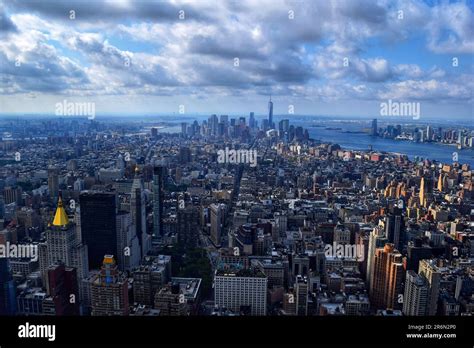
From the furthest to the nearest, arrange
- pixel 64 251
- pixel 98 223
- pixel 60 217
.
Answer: pixel 98 223, pixel 60 217, pixel 64 251

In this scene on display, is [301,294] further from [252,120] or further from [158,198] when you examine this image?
[158,198]

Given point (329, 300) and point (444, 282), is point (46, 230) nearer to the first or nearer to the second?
point (329, 300)

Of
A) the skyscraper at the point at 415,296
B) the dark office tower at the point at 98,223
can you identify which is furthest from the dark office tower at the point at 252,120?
the skyscraper at the point at 415,296

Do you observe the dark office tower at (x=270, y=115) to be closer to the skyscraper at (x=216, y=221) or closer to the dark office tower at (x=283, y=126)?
the dark office tower at (x=283, y=126)

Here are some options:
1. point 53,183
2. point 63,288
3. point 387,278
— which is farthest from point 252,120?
point 53,183

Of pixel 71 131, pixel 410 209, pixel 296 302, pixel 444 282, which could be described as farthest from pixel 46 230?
pixel 410 209

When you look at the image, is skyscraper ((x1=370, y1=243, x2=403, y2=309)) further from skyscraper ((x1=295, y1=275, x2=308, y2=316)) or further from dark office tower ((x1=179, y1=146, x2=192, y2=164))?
dark office tower ((x1=179, y1=146, x2=192, y2=164))

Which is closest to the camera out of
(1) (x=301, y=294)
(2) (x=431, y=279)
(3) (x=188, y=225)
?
(2) (x=431, y=279)
